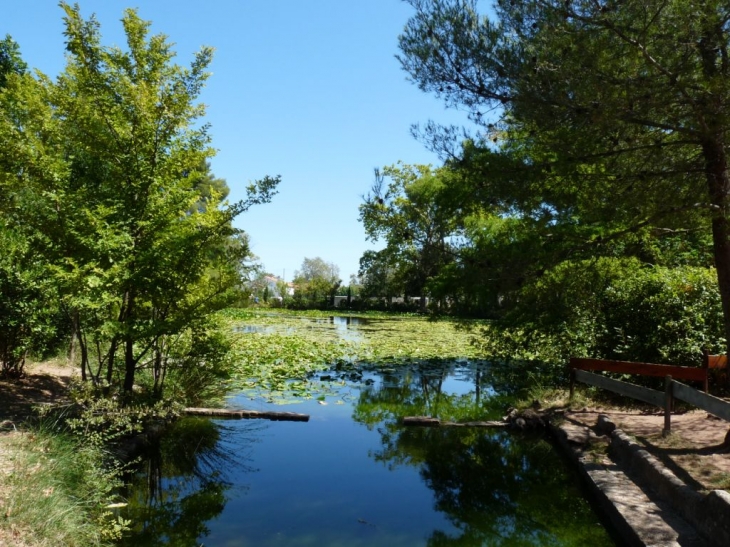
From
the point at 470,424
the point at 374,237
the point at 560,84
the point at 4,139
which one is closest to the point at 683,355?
the point at 470,424

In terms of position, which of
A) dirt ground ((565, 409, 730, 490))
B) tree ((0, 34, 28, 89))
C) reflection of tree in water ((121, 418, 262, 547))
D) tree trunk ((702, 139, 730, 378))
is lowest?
reflection of tree in water ((121, 418, 262, 547))

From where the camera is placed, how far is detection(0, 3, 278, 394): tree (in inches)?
280

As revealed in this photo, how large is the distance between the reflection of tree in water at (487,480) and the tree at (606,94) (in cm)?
298

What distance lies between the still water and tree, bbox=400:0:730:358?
328 cm

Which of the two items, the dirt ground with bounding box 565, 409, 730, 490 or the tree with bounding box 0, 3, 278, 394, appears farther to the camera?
the tree with bounding box 0, 3, 278, 394

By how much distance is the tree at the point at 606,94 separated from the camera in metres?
6.20

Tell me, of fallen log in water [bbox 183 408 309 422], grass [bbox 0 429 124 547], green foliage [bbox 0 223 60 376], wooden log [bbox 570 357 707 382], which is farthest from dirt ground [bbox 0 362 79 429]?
wooden log [bbox 570 357 707 382]

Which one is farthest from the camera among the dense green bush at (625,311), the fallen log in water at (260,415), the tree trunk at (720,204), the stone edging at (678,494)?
the fallen log in water at (260,415)

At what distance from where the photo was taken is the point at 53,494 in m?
4.56

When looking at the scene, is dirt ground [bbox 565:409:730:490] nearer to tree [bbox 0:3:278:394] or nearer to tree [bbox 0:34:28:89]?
tree [bbox 0:3:278:394]

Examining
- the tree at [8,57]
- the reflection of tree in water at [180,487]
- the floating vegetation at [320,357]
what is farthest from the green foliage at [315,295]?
the reflection of tree in water at [180,487]

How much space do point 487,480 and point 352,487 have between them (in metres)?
1.81

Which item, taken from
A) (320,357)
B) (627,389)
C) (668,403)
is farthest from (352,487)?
(320,357)

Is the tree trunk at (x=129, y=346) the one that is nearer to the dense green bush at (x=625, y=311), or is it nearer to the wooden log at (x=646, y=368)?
the dense green bush at (x=625, y=311)
